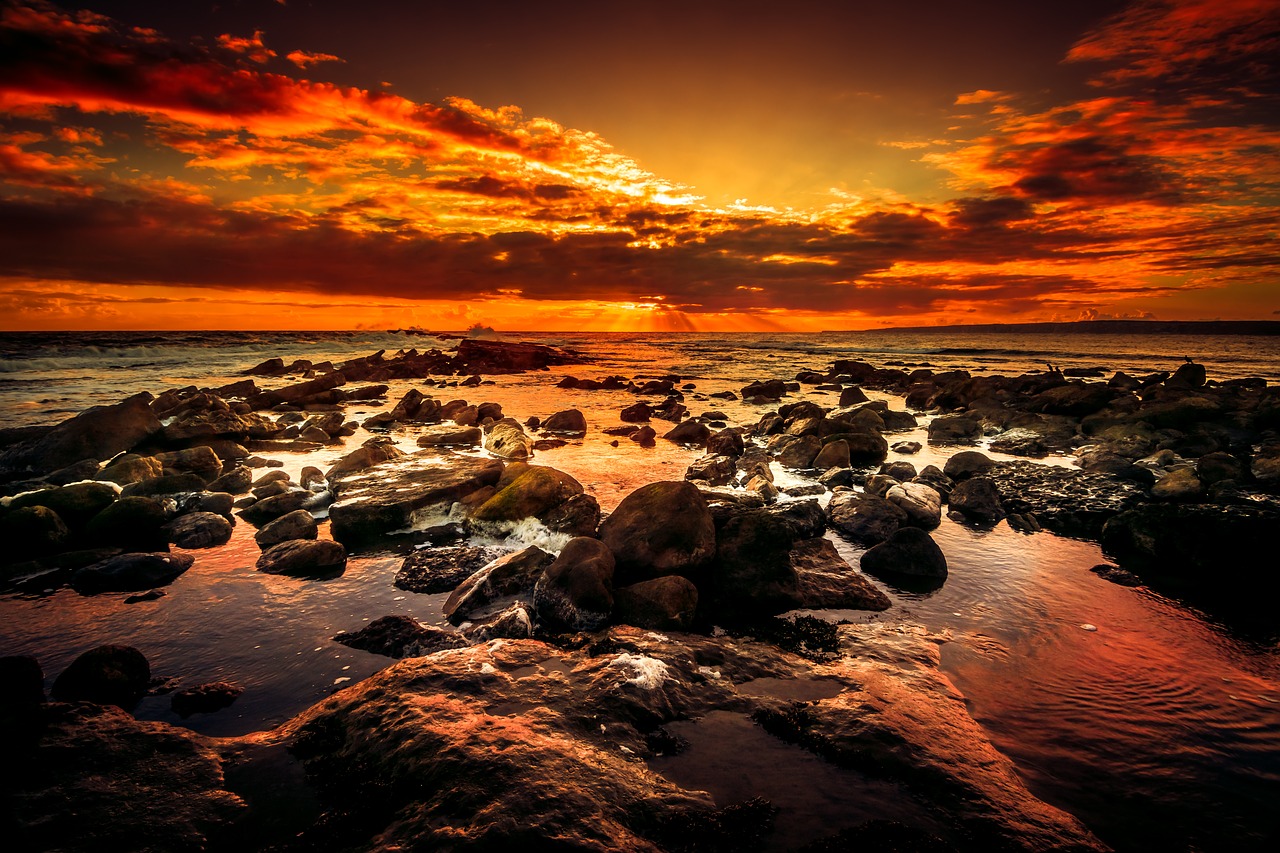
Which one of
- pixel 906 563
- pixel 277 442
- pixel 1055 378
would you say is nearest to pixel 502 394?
pixel 277 442

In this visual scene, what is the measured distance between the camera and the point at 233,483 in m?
11.5

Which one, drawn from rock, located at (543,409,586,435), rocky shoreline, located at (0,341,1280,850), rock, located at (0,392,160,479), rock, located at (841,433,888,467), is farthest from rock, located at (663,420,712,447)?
rock, located at (0,392,160,479)

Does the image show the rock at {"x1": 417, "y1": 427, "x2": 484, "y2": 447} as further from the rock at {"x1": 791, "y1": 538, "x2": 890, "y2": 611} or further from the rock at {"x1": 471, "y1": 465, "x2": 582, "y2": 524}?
the rock at {"x1": 791, "y1": 538, "x2": 890, "y2": 611}

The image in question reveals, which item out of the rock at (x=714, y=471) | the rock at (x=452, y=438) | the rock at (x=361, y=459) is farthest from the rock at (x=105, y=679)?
the rock at (x=452, y=438)

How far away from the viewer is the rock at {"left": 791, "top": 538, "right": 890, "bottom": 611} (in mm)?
7152

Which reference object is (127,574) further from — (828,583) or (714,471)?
(714,471)

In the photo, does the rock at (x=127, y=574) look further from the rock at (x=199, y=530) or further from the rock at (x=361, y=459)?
the rock at (x=361, y=459)

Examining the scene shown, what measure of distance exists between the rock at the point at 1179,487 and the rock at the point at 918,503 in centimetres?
512

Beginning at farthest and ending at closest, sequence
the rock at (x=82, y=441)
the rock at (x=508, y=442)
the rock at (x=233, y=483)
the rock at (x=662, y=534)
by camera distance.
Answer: the rock at (x=508, y=442), the rock at (x=82, y=441), the rock at (x=233, y=483), the rock at (x=662, y=534)

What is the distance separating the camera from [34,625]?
20.6 feet

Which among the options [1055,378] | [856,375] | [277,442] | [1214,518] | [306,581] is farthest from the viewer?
[856,375]

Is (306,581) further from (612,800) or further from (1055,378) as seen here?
(1055,378)

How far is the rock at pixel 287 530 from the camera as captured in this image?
8766 mm

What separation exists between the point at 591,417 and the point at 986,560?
16523 millimetres
